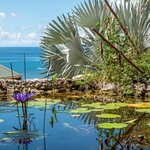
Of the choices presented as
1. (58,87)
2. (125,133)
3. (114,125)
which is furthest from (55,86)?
(125,133)

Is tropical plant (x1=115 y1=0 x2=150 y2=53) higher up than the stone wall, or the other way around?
tropical plant (x1=115 y1=0 x2=150 y2=53)

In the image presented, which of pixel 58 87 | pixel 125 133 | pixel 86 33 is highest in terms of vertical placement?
pixel 86 33

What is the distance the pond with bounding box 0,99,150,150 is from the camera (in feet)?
11.7

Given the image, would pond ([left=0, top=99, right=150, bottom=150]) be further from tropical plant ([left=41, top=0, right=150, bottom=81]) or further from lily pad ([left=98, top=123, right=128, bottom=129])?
tropical plant ([left=41, top=0, right=150, bottom=81])

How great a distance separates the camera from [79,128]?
4371 millimetres

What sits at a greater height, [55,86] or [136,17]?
[136,17]

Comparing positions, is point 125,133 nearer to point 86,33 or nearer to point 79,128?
point 79,128

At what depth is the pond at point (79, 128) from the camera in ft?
11.7

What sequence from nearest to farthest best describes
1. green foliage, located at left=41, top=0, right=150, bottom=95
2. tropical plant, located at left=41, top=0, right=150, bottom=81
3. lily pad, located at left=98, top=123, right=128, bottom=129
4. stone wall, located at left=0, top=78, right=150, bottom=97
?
lily pad, located at left=98, top=123, right=128, bottom=129 → green foliage, located at left=41, top=0, right=150, bottom=95 → stone wall, located at left=0, top=78, right=150, bottom=97 → tropical plant, located at left=41, top=0, right=150, bottom=81

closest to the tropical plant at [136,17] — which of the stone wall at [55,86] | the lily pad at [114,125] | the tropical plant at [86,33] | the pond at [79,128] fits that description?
the tropical plant at [86,33]

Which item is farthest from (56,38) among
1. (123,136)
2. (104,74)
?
(123,136)

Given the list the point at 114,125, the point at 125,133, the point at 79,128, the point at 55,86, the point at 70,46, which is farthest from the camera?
the point at 70,46

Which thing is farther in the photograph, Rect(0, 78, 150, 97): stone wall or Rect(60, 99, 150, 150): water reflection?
Rect(0, 78, 150, 97): stone wall

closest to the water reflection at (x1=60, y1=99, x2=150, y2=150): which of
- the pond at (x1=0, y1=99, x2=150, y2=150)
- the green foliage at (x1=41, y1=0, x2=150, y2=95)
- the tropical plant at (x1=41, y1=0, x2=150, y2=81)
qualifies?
the pond at (x1=0, y1=99, x2=150, y2=150)
